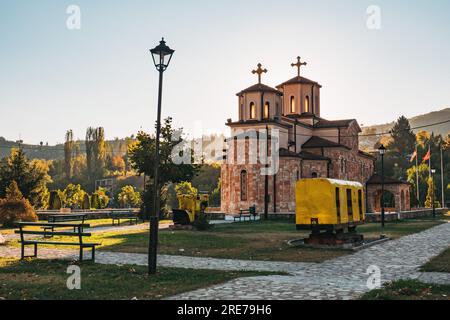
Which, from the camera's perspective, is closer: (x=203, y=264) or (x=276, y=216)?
(x=203, y=264)

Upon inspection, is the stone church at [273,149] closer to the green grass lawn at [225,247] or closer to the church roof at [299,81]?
the church roof at [299,81]

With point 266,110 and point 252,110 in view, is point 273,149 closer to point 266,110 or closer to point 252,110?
point 266,110

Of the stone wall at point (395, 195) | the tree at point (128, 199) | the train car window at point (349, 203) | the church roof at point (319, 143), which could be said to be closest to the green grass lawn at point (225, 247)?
the train car window at point (349, 203)

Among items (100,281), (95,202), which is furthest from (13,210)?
(95,202)

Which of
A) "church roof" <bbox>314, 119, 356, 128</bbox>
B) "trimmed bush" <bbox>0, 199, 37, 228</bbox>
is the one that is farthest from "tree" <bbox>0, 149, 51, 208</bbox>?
"church roof" <bbox>314, 119, 356, 128</bbox>

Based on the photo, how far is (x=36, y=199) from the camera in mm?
35969

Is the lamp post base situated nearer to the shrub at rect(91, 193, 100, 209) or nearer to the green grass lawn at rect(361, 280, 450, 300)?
the green grass lawn at rect(361, 280, 450, 300)

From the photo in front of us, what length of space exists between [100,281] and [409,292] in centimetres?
628

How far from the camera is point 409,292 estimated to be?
28.6 feet

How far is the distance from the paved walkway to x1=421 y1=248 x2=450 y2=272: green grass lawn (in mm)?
266
